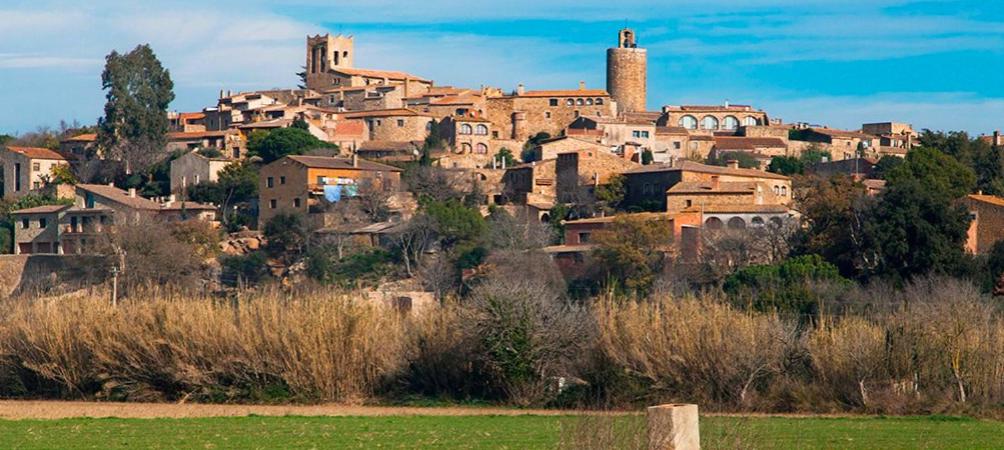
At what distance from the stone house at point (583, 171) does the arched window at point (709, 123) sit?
17391mm

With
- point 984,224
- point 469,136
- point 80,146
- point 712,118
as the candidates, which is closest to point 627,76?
point 712,118

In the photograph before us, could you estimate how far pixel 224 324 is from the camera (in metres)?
28.1

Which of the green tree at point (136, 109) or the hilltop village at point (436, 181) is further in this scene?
the green tree at point (136, 109)

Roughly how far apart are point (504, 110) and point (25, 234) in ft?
74.9

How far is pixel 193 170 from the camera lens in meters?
61.3

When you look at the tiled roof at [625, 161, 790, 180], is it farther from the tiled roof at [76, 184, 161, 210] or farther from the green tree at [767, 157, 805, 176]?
the tiled roof at [76, 184, 161, 210]

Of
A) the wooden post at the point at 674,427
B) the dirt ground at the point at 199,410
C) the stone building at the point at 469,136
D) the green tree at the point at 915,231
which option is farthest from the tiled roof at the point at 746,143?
the wooden post at the point at 674,427

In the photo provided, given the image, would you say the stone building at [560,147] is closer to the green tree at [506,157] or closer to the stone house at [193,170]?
the green tree at [506,157]

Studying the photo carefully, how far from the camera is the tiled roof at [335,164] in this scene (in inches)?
2239

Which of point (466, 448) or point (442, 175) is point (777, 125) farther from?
point (466, 448)

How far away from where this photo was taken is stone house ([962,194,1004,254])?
46.6 m

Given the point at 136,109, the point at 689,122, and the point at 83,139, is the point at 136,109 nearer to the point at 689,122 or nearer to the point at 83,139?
the point at 83,139

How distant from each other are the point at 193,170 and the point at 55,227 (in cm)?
587

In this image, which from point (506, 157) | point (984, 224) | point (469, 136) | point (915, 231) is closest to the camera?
point (915, 231)
